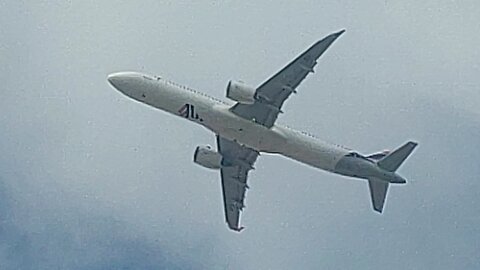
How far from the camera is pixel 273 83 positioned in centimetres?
12381

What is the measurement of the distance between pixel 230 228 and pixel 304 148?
14.9 meters

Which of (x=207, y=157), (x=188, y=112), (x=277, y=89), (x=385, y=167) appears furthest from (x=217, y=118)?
(x=385, y=167)

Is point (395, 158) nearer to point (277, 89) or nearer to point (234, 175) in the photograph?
point (277, 89)

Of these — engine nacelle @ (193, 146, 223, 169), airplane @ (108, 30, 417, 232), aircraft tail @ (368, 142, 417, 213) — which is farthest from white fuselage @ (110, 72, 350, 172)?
engine nacelle @ (193, 146, 223, 169)

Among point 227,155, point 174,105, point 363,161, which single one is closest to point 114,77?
point 174,105

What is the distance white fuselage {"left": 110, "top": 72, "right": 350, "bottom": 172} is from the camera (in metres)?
125

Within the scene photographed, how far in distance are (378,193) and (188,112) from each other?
65.6 feet

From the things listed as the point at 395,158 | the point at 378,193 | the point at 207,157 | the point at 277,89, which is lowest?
the point at 207,157

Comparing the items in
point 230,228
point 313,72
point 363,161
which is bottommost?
point 230,228

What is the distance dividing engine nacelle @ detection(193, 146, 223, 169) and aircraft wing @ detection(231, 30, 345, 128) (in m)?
12.1

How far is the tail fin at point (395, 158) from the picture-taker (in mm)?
126306

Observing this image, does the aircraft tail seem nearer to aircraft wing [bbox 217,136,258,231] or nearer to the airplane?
the airplane

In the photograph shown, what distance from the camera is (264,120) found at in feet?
413

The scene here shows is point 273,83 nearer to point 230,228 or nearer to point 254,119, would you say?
point 254,119
